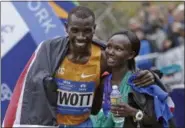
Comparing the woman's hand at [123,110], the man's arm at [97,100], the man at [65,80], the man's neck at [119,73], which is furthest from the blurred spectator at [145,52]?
the woman's hand at [123,110]

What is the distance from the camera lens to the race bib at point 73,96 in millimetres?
5902

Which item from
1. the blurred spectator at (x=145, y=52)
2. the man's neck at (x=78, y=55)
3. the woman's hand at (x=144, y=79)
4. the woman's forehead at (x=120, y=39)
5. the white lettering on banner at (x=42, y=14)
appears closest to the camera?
the woman's hand at (x=144, y=79)

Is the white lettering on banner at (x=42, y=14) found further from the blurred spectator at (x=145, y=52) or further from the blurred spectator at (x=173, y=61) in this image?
the blurred spectator at (x=145, y=52)

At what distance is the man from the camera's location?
5.64 m

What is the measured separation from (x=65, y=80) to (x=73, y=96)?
0.51 feet

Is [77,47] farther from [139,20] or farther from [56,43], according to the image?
[139,20]

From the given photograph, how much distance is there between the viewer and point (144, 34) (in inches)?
537

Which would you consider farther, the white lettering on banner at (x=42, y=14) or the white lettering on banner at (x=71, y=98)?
the white lettering on banner at (x=42, y=14)

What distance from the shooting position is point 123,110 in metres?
5.56

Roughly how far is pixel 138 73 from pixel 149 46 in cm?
701

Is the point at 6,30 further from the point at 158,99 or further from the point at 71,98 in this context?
the point at 158,99

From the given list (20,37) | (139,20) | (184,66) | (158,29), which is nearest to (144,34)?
(158,29)

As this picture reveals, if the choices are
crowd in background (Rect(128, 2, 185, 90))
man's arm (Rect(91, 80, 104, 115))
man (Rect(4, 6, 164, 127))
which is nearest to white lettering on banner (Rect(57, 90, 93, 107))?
man (Rect(4, 6, 164, 127))

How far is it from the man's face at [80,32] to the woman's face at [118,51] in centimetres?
20
